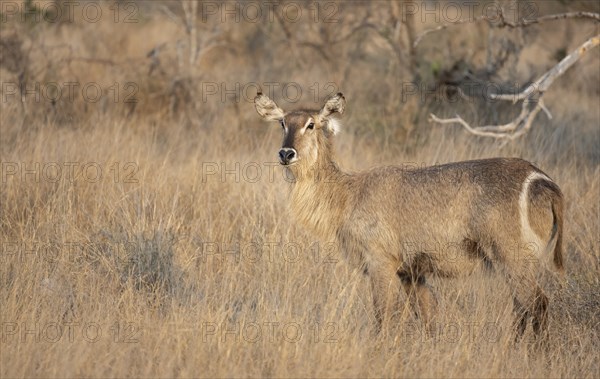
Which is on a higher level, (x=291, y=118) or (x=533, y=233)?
(x=291, y=118)

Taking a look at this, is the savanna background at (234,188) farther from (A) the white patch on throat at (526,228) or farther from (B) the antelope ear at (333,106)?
(B) the antelope ear at (333,106)

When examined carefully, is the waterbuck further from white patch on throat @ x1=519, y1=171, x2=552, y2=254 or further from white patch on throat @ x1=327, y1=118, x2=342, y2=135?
white patch on throat @ x1=327, y1=118, x2=342, y2=135

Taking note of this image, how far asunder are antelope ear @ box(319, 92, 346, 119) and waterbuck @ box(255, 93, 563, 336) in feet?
0.04

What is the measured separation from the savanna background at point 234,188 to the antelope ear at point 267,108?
1073 millimetres

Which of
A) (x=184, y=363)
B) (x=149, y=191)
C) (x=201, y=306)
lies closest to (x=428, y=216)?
(x=201, y=306)

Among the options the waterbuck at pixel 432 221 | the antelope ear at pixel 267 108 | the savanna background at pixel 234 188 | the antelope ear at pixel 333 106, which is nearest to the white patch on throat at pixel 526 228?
the waterbuck at pixel 432 221

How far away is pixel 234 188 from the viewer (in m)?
8.26

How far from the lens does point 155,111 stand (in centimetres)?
1216

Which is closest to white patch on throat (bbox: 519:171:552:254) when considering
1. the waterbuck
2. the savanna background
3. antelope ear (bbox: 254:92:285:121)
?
the waterbuck

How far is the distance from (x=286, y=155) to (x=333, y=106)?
74 cm

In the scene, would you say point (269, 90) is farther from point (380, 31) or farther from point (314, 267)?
point (314, 267)

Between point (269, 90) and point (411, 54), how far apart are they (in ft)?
8.24

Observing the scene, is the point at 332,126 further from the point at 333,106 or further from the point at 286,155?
the point at 286,155

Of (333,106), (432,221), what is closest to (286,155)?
(333,106)
